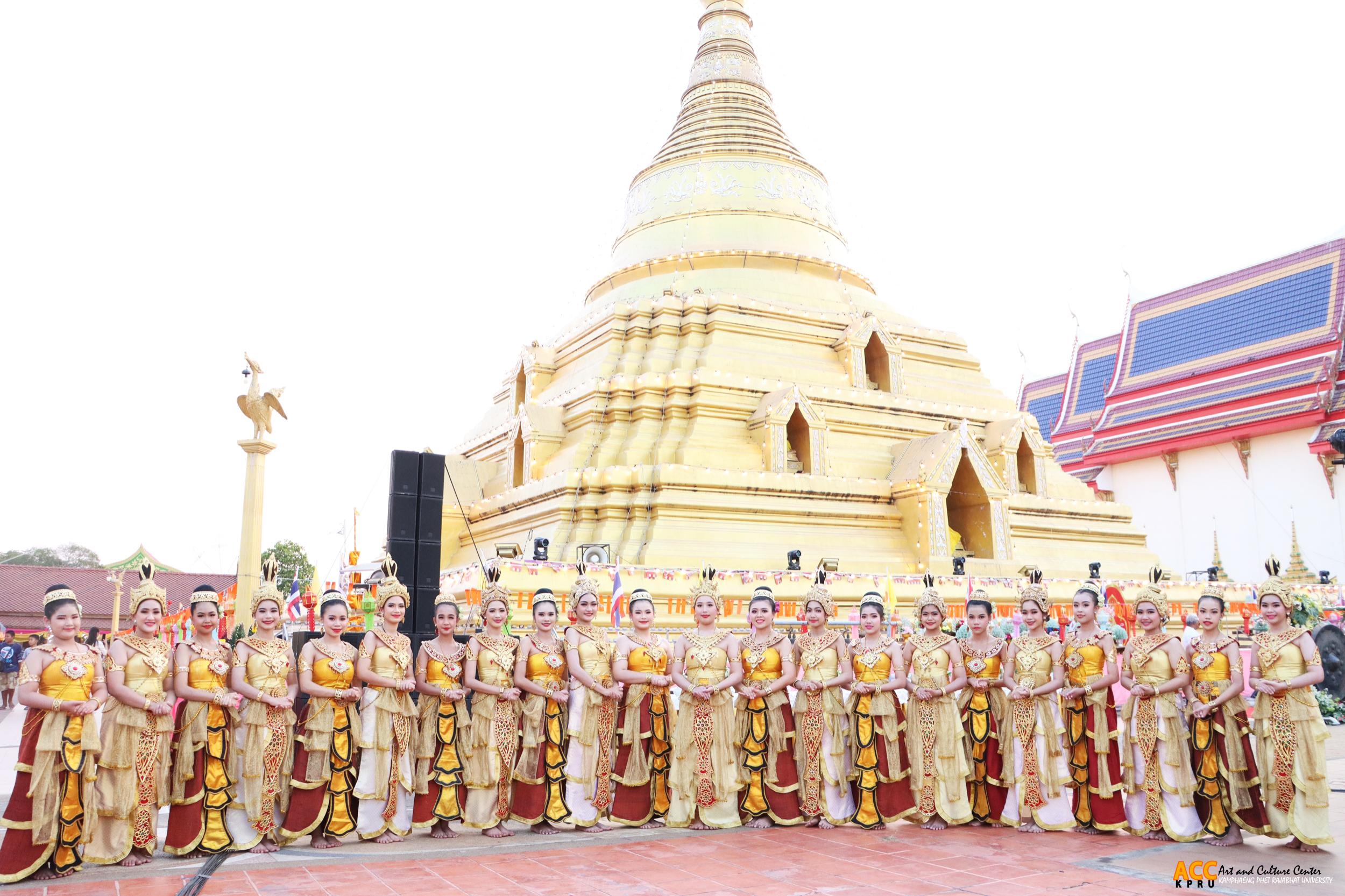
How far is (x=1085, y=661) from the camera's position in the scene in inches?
253

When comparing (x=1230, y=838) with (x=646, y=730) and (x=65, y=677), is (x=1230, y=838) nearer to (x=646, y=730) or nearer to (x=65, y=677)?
(x=646, y=730)

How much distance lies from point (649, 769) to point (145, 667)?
333 centimetres

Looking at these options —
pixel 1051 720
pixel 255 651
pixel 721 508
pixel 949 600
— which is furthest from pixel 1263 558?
pixel 255 651

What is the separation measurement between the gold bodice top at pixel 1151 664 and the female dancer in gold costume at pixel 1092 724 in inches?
6.5

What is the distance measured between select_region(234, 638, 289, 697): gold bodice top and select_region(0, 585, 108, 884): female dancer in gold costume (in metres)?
0.82

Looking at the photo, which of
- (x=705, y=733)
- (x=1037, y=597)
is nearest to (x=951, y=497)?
(x=1037, y=597)

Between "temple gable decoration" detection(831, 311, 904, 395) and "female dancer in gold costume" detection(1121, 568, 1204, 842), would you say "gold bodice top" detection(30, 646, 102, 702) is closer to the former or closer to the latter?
"female dancer in gold costume" detection(1121, 568, 1204, 842)

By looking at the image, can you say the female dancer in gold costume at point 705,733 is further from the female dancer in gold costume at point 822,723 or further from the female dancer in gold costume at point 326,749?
the female dancer in gold costume at point 326,749

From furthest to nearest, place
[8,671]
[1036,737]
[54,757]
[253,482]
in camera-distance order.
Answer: [8,671]
[253,482]
[1036,737]
[54,757]

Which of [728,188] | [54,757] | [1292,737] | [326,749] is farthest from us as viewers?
[728,188]

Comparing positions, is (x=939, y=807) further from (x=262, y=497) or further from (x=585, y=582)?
(x=262, y=497)

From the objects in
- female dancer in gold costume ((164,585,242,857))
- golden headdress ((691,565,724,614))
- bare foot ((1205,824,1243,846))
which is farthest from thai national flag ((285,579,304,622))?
bare foot ((1205,824,1243,846))

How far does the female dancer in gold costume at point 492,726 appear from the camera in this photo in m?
6.39

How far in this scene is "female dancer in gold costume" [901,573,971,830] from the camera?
656cm
